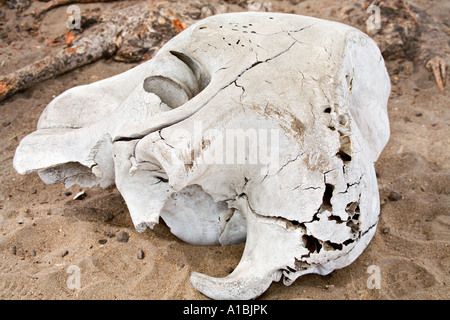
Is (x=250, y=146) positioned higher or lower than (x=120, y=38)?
higher

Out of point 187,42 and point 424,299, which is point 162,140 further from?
point 424,299

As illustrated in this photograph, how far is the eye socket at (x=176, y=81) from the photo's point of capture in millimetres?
2451

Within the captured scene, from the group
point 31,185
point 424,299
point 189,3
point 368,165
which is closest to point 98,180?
point 31,185

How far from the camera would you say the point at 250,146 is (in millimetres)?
2141

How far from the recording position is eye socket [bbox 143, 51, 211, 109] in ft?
8.04

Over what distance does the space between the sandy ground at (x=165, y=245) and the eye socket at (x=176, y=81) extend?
83 centimetres

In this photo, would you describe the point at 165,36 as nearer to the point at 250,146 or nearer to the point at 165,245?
the point at 165,245

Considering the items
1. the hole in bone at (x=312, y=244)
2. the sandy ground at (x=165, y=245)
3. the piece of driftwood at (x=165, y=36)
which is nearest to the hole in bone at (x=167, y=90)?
the sandy ground at (x=165, y=245)

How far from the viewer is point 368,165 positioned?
227 centimetres

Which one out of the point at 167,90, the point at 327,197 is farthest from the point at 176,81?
the point at 327,197

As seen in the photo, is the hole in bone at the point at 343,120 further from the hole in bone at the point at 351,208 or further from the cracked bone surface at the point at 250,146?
the hole in bone at the point at 351,208

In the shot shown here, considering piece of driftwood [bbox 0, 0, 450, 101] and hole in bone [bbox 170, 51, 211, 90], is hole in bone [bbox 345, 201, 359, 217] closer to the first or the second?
hole in bone [bbox 170, 51, 211, 90]

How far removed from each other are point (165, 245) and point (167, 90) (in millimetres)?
897

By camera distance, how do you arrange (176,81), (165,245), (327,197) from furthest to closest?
(165,245) → (176,81) → (327,197)
